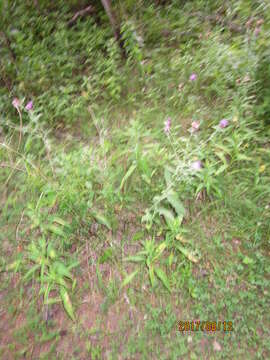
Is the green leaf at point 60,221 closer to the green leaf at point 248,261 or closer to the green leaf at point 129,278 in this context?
the green leaf at point 129,278

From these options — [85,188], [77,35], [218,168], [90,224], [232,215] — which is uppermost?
[77,35]

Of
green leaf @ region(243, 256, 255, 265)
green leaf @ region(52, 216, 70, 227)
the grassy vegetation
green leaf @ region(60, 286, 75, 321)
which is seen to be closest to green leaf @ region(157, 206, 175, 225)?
the grassy vegetation

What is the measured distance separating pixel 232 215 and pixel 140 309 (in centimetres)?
101

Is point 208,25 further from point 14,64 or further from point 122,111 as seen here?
point 14,64

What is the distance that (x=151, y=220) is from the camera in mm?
2160

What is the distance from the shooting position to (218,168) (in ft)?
8.05

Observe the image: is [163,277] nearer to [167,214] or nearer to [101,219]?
[167,214]

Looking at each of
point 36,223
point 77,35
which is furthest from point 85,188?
point 77,35

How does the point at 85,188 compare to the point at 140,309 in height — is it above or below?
above
